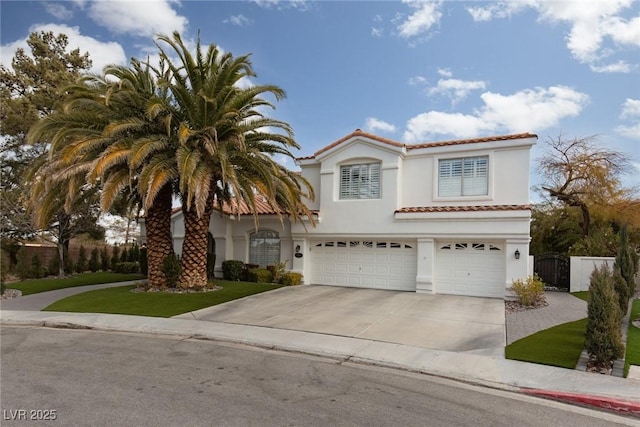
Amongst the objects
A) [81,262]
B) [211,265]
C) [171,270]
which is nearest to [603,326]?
[171,270]

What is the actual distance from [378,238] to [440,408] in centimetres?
1227

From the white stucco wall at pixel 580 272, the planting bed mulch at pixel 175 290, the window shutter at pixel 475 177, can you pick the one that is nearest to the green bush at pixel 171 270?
the planting bed mulch at pixel 175 290

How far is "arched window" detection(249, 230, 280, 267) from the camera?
20.4 metres

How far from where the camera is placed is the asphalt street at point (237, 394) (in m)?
5.20

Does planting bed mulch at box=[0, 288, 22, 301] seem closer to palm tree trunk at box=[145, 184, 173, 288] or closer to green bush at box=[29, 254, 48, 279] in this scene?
palm tree trunk at box=[145, 184, 173, 288]

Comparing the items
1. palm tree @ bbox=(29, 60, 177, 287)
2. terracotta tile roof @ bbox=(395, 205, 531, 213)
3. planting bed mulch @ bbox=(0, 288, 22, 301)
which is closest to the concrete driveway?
terracotta tile roof @ bbox=(395, 205, 531, 213)

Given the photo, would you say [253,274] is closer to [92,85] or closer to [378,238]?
[378,238]

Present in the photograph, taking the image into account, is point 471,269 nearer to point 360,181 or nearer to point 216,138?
point 360,181

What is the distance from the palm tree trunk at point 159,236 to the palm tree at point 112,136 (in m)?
0.11

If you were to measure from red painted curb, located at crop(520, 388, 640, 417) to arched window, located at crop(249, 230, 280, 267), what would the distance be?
14.7m

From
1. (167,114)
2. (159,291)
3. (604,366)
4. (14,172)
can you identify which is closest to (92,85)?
(167,114)

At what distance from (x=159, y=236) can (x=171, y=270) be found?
4.70ft

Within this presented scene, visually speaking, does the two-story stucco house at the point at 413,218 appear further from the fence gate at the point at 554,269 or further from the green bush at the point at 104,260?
the green bush at the point at 104,260

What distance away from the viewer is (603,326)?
754cm
